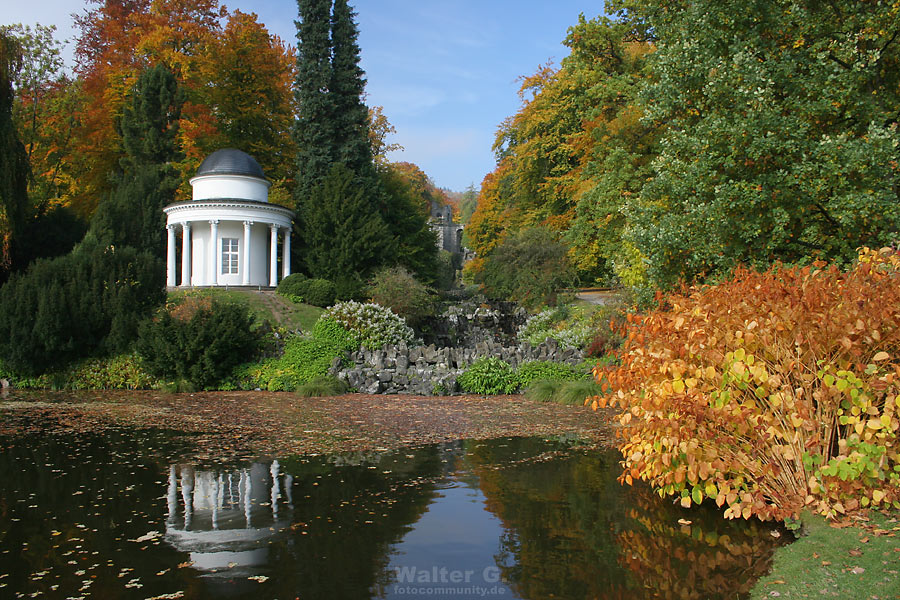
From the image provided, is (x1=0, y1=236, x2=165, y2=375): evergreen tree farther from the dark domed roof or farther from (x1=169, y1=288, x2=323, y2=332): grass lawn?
the dark domed roof

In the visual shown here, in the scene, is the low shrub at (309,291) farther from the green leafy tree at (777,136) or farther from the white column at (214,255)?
the green leafy tree at (777,136)

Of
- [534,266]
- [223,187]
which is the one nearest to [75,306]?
[223,187]

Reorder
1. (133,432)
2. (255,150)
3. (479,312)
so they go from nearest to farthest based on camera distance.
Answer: (133,432), (479,312), (255,150)

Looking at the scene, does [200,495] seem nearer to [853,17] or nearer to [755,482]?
[755,482]

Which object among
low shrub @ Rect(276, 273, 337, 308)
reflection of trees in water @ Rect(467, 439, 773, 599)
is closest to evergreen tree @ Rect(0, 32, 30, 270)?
low shrub @ Rect(276, 273, 337, 308)

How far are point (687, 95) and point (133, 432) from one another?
468 inches

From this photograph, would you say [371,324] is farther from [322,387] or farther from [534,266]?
[534,266]

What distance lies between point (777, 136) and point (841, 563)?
7849mm

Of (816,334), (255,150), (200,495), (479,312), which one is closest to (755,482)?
(816,334)

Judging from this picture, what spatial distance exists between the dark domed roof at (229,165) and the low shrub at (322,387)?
13483 millimetres

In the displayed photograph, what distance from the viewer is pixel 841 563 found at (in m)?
4.37

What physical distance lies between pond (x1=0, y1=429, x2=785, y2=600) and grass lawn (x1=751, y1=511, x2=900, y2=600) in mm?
219

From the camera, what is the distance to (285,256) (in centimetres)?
2752

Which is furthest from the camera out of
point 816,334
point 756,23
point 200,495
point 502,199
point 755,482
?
point 502,199
